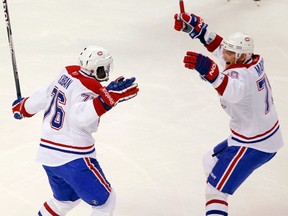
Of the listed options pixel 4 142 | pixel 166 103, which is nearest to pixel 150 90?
pixel 166 103

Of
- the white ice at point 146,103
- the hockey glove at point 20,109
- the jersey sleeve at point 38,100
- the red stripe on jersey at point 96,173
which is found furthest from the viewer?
the white ice at point 146,103

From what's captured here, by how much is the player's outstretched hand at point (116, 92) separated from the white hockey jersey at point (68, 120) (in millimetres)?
81

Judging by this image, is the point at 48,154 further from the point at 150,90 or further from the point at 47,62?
the point at 47,62

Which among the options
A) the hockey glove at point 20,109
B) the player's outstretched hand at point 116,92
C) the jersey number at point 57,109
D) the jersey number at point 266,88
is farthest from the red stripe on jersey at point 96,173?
the jersey number at point 266,88

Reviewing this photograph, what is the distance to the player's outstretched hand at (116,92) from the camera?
3506mm

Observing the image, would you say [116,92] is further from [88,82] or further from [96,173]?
[96,173]

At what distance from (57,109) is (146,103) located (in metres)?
2.45

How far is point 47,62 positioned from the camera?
23.0 feet

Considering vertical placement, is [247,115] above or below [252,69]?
below

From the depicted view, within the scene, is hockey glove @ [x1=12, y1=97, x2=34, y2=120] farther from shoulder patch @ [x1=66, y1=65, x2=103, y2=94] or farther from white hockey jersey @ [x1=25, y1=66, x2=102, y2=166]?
shoulder patch @ [x1=66, y1=65, x2=103, y2=94]

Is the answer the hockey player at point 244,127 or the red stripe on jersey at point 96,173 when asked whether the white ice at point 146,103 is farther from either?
the red stripe on jersey at point 96,173

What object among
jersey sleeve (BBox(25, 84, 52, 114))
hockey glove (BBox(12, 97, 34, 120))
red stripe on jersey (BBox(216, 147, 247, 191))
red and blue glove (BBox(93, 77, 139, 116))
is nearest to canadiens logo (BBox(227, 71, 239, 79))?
red stripe on jersey (BBox(216, 147, 247, 191))

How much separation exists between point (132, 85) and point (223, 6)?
5.38m

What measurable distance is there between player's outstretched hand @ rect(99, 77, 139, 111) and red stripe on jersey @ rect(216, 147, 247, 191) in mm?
756
